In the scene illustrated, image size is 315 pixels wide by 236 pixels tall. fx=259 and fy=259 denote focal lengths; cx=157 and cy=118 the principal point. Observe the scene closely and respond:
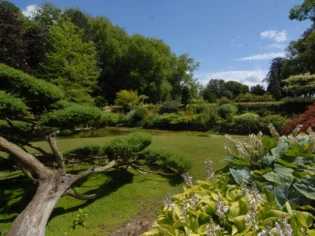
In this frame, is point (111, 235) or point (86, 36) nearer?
point (111, 235)

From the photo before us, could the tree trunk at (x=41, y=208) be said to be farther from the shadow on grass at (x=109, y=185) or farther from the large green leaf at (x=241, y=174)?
the large green leaf at (x=241, y=174)

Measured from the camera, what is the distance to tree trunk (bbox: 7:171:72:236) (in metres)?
3.35

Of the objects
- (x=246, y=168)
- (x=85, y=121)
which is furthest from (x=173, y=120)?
(x=246, y=168)

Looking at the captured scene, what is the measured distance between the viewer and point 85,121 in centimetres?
478

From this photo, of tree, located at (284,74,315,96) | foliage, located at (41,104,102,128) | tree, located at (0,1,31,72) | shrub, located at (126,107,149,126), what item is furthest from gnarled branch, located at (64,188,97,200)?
tree, located at (284,74,315,96)

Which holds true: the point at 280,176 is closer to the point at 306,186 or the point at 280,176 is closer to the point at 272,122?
the point at 306,186

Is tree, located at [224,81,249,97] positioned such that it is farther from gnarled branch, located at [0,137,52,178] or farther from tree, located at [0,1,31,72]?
gnarled branch, located at [0,137,52,178]

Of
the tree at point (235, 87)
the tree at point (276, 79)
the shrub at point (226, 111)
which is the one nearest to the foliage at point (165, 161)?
the shrub at point (226, 111)

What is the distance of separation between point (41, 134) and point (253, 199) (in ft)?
16.3

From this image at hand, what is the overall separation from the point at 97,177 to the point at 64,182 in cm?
213

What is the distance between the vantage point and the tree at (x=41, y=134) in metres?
3.67

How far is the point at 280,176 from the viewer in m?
1.81

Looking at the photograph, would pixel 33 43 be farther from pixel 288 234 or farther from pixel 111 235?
pixel 288 234

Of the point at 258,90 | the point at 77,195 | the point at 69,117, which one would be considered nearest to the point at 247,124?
the point at 77,195
